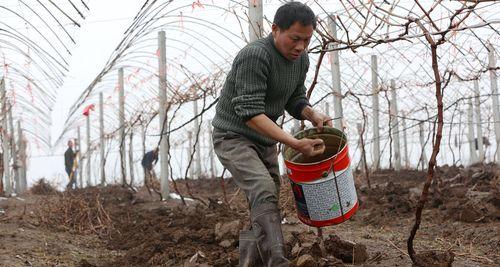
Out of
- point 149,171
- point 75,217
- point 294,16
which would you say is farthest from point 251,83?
point 149,171

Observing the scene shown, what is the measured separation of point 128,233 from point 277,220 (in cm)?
324

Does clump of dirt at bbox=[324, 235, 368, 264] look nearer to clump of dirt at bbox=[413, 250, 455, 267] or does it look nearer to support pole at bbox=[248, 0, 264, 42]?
clump of dirt at bbox=[413, 250, 455, 267]

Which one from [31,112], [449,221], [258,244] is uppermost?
[31,112]

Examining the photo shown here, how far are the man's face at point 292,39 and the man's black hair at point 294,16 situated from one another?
0.06 ft

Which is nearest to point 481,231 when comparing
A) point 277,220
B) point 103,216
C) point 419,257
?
point 419,257

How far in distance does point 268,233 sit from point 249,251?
0.21 metres

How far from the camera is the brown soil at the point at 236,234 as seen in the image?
3.39 m

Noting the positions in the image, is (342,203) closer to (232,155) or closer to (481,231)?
(232,155)

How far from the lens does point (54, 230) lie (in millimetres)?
6348

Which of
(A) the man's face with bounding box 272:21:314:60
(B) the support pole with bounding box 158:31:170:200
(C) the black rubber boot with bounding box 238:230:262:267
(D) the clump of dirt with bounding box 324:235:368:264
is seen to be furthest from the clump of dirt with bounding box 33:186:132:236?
(A) the man's face with bounding box 272:21:314:60

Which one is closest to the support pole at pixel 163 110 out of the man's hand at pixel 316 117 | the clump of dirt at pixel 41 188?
the man's hand at pixel 316 117

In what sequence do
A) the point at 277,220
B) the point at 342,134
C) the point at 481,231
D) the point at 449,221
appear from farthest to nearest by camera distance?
the point at 449,221 → the point at 481,231 → the point at 342,134 → the point at 277,220

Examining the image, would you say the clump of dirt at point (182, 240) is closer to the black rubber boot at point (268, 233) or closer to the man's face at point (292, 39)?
the black rubber boot at point (268, 233)

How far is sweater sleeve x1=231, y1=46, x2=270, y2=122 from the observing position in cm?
266
